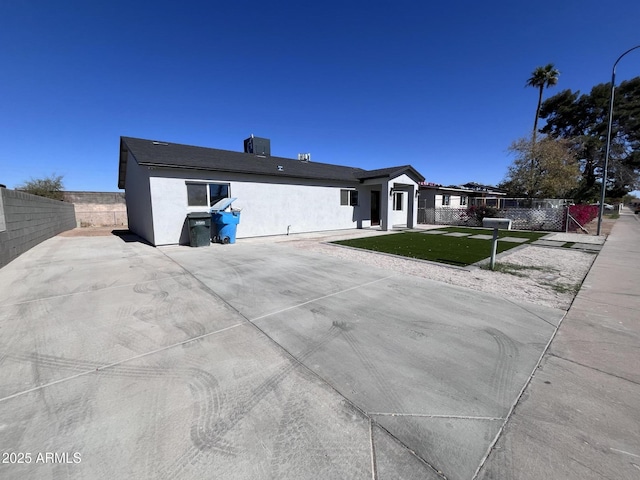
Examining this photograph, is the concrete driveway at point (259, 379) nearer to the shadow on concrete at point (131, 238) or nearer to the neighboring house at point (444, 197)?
the shadow on concrete at point (131, 238)

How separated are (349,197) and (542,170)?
617 inches

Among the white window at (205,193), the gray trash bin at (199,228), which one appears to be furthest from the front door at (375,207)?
the gray trash bin at (199,228)

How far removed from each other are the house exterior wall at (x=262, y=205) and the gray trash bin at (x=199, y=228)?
104cm

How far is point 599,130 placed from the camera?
26406 millimetres

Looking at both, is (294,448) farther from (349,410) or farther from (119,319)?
(119,319)

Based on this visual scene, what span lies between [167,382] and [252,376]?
75 centimetres

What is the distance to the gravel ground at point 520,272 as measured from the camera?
4711 millimetres

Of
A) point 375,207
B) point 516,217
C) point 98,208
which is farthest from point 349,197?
→ point 98,208

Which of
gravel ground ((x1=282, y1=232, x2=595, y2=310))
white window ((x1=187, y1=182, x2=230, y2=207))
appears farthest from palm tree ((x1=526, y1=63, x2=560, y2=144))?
white window ((x1=187, y1=182, x2=230, y2=207))

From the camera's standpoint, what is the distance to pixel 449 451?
1700 millimetres

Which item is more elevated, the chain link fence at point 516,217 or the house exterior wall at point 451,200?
the house exterior wall at point 451,200

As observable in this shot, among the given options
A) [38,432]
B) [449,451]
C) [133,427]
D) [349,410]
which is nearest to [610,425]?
[449,451]

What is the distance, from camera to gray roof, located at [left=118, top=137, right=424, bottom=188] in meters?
10.3

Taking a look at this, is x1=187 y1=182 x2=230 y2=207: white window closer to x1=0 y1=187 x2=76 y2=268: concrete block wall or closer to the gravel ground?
x1=0 y1=187 x2=76 y2=268: concrete block wall
